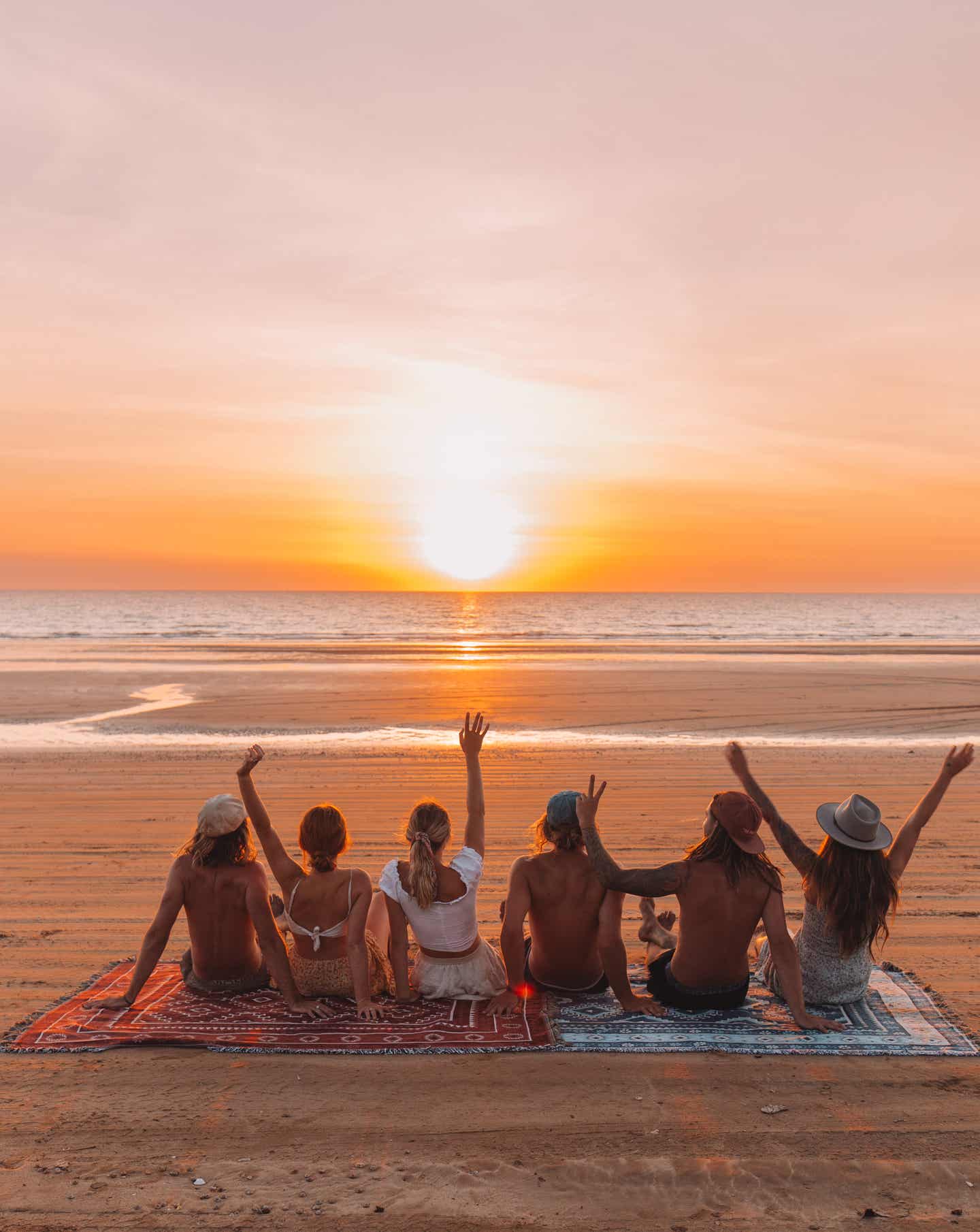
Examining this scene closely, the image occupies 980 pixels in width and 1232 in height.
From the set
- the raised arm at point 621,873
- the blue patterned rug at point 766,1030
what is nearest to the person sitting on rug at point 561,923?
the blue patterned rug at point 766,1030

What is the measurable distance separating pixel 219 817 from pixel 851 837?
305 cm

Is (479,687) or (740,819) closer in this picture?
(740,819)

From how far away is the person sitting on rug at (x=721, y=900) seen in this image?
177 inches

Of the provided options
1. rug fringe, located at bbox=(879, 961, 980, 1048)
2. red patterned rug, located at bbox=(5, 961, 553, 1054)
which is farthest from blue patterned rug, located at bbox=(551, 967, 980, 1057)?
red patterned rug, located at bbox=(5, 961, 553, 1054)

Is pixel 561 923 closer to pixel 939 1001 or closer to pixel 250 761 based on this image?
pixel 250 761

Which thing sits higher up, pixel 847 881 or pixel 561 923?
pixel 847 881

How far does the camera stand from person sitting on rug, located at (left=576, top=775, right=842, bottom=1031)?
450 centimetres

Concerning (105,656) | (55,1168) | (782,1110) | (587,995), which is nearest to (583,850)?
A: (587,995)

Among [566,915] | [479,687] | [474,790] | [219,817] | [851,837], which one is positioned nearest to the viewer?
[851,837]

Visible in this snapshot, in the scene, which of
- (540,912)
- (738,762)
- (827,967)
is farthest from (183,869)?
(827,967)

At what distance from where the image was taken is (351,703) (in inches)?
816

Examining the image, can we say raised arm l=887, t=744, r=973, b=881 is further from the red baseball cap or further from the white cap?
the white cap

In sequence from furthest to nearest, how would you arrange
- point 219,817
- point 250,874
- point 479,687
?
point 479,687 → point 250,874 → point 219,817

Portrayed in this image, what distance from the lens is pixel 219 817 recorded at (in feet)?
15.5
